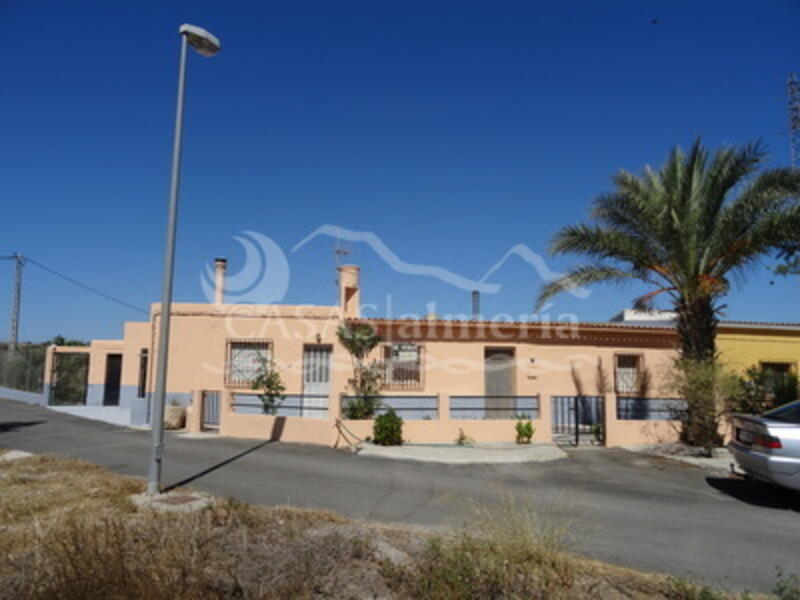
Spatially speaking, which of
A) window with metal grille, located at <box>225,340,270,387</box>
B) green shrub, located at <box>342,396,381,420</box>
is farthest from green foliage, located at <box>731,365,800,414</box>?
window with metal grille, located at <box>225,340,270,387</box>

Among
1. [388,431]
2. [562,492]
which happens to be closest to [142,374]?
[388,431]

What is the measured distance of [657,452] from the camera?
476 inches

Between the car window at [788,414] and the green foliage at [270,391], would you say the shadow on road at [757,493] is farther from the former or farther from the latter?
the green foliage at [270,391]

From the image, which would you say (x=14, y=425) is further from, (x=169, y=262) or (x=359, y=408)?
(x=169, y=262)

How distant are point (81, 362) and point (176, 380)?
425 inches

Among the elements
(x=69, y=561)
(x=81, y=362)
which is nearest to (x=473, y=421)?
(x=69, y=561)

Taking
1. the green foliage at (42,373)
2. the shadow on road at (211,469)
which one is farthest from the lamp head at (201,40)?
the green foliage at (42,373)

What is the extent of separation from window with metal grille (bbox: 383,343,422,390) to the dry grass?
927 centimetres

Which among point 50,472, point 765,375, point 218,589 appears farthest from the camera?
point 765,375

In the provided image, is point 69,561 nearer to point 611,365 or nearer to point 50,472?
point 50,472

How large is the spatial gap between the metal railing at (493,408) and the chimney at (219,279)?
768cm

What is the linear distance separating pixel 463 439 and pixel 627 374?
6461 millimetres

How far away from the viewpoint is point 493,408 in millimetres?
13328

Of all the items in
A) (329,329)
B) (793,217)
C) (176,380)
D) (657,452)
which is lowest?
(657,452)
